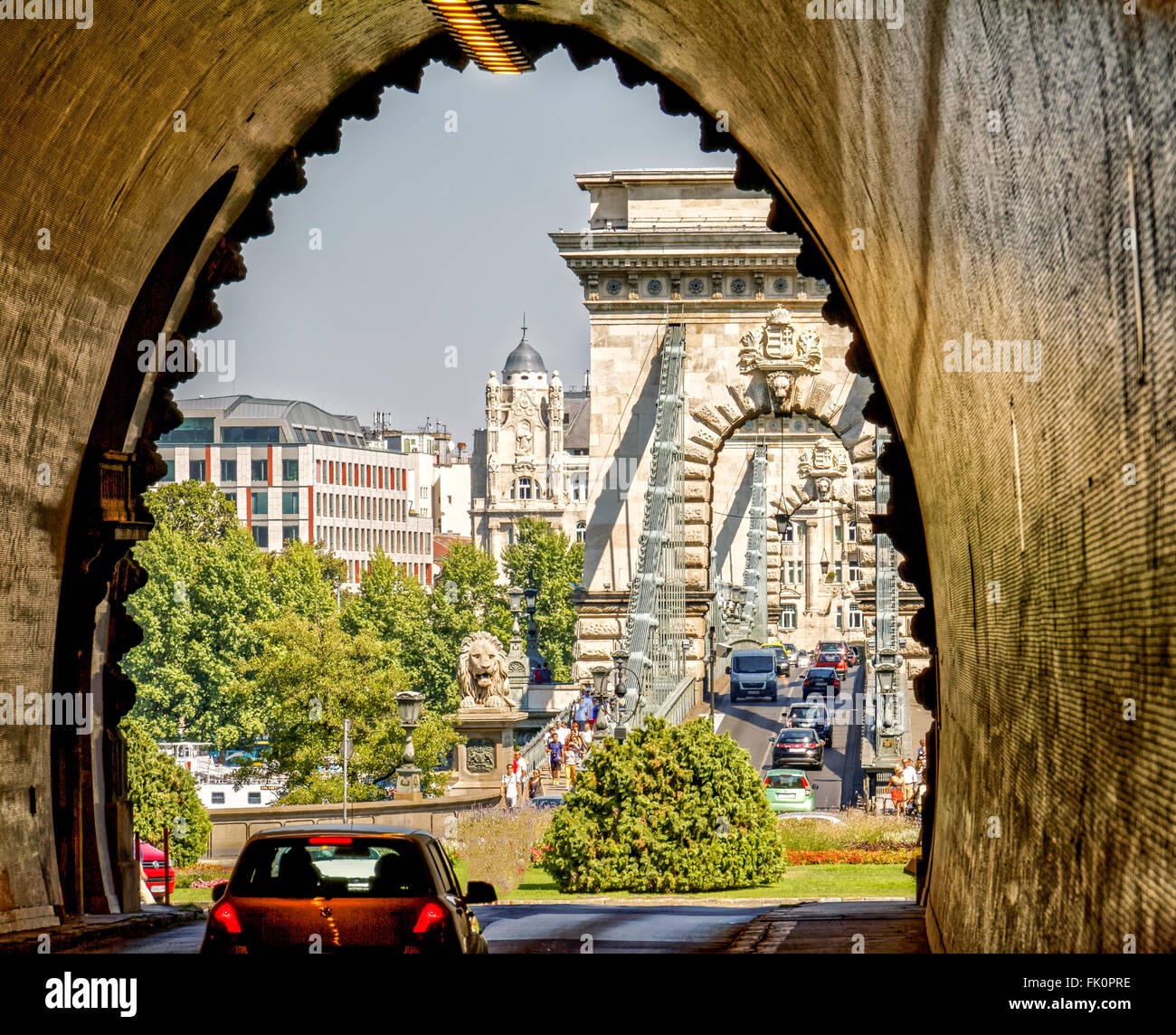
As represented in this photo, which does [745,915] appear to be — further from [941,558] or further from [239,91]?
[239,91]

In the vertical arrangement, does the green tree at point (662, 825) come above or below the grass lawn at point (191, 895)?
above

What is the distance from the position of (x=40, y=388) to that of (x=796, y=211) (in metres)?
5.47

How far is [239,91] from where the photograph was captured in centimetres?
1238

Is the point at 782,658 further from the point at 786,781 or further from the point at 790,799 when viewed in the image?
the point at 790,799

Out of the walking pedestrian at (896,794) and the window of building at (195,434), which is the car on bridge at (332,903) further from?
the window of building at (195,434)

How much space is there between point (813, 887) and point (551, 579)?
380ft

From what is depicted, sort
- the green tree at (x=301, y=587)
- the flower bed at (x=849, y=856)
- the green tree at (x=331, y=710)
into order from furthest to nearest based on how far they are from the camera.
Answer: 1. the green tree at (x=301, y=587)
2. the green tree at (x=331, y=710)
3. the flower bed at (x=849, y=856)

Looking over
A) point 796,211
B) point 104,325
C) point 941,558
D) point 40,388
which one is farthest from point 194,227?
point 941,558

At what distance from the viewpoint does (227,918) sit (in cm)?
936

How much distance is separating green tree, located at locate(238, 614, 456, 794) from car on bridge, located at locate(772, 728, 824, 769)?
1166 cm

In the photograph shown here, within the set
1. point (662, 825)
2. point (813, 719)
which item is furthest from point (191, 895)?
point (813, 719)

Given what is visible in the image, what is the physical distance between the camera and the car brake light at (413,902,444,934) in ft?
31.1

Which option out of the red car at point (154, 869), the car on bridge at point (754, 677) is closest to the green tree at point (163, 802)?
the red car at point (154, 869)

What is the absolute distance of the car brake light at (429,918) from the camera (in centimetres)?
949
